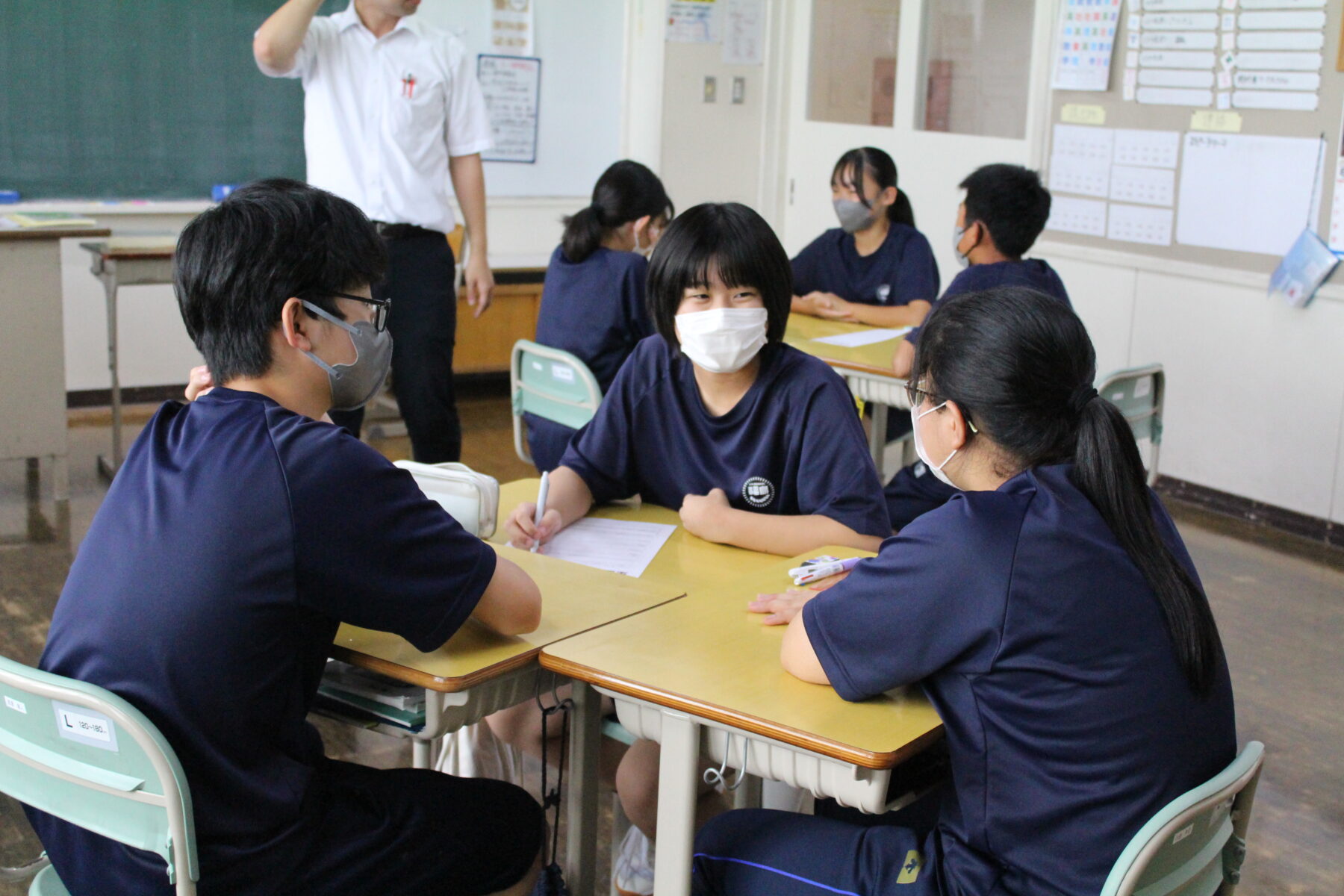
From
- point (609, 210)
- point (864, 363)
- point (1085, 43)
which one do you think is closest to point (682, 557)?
point (864, 363)

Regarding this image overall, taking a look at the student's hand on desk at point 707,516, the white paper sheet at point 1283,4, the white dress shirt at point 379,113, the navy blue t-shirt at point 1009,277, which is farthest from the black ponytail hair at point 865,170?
the student's hand on desk at point 707,516

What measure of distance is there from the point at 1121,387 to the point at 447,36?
214 cm

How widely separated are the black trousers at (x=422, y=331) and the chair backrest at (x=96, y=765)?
228 cm

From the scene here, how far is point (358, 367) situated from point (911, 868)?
0.86 m

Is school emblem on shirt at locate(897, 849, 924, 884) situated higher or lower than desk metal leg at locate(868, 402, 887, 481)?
lower

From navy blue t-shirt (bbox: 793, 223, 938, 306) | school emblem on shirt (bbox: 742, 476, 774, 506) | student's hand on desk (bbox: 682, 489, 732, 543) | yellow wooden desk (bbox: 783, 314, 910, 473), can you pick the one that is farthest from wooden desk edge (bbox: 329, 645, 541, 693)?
navy blue t-shirt (bbox: 793, 223, 938, 306)

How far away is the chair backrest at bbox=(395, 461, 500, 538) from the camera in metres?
1.92

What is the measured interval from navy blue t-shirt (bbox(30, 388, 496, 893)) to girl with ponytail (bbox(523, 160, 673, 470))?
1897 millimetres

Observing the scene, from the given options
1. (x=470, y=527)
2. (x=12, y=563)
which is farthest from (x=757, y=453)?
(x=12, y=563)

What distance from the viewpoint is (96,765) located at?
4.25ft

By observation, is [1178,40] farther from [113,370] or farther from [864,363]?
[113,370]

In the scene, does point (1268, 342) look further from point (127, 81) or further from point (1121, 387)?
point (127, 81)

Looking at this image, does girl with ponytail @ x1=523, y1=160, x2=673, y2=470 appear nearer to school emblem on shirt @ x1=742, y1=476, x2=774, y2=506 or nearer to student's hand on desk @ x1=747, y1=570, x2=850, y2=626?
school emblem on shirt @ x1=742, y1=476, x2=774, y2=506

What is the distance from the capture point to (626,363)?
7.80ft
